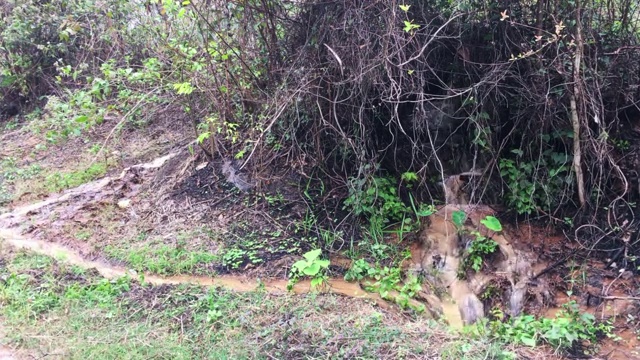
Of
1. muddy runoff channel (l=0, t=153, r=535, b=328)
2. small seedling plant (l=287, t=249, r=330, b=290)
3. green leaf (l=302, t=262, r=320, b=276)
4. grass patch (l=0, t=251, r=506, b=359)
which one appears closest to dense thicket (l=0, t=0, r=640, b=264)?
muddy runoff channel (l=0, t=153, r=535, b=328)

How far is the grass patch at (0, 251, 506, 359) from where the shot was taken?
3.69 m

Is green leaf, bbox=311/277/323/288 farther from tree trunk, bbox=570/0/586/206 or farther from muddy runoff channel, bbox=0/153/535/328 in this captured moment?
tree trunk, bbox=570/0/586/206

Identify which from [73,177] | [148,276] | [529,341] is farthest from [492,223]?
[73,177]

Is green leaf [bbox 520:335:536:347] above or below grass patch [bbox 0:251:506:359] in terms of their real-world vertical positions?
below

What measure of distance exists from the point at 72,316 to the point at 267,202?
90.7 inches

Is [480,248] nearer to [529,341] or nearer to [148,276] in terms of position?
[529,341]

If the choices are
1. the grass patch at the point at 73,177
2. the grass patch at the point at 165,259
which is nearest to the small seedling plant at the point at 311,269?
the grass patch at the point at 165,259

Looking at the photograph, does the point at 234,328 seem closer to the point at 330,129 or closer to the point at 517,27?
the point at 330,129

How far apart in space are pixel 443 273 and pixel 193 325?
2.40 m

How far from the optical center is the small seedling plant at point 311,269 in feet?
14.0

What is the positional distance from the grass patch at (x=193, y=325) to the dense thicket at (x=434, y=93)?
4.78ft

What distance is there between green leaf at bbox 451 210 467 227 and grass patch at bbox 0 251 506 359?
1.24 m

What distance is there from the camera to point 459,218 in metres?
5.10

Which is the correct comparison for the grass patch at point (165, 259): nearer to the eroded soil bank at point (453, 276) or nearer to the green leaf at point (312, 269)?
the eroded soil bank at point (453, 276)
